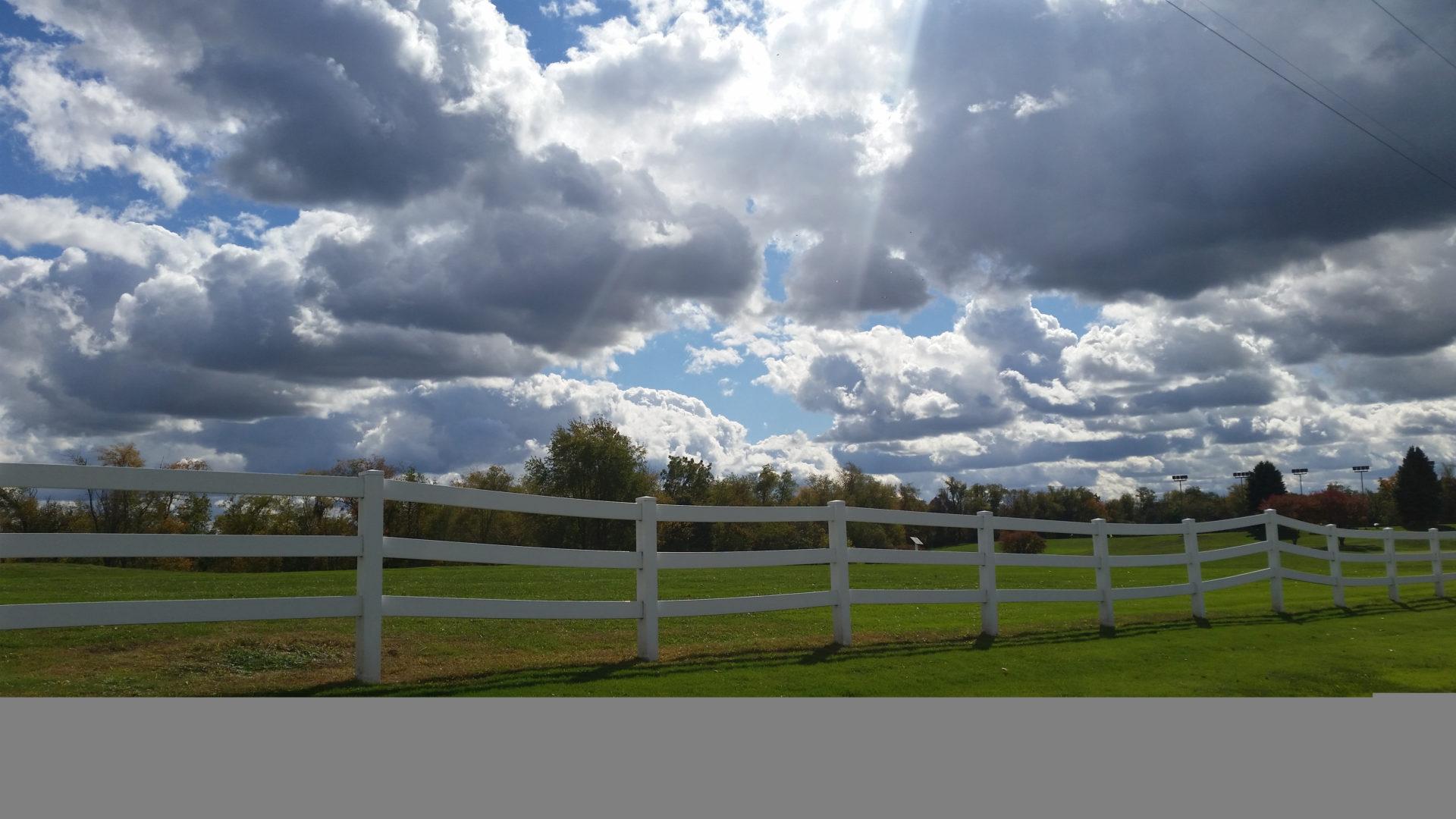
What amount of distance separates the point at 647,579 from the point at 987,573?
17.6ft

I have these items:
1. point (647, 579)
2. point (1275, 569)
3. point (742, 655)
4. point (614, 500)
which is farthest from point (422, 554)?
point (614, 500)

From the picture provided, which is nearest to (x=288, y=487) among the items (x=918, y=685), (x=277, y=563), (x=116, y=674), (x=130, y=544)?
(x=130, y=544)

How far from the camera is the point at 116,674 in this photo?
25.3 ft

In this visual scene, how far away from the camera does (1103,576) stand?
14.1 m

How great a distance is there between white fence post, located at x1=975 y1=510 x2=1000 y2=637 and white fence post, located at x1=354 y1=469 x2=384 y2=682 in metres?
7.33

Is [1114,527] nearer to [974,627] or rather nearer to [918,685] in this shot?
[974,627]

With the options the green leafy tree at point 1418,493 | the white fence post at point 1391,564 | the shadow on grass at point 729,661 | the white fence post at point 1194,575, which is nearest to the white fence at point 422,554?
the shadow on grass at point 729,661

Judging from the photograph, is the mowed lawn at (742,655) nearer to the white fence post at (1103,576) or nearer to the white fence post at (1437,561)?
the white fence post at (1103,576)

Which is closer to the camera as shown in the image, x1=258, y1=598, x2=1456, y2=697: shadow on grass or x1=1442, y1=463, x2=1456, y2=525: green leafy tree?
x1=258, y1=598, x2=1456, y2=697: shadow on grass

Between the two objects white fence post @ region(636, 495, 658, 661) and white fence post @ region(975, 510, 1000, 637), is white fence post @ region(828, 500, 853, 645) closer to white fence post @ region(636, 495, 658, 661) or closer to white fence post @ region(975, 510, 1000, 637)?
white fence post @ region(975, 510, 1000, 637)

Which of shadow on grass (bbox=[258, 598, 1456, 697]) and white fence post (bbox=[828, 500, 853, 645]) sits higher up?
white fence post (bbox=[828, 500, 853, 645])

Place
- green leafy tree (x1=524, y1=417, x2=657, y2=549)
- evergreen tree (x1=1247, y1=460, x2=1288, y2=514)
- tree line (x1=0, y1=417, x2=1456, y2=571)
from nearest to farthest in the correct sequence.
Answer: tree line (x1=0, y1=417, x2=1456, y2=571)
green leafy tree (x1=524, y1=417, x2=657, y2=549)
evergreen tree (x1=1247, y1=460, x2=1288, y2=514)

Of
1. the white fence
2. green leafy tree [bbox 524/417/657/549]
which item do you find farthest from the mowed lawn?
green leafy tree [bbox 524/417/657/549]

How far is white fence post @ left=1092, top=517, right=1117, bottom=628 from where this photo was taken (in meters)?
13.7
